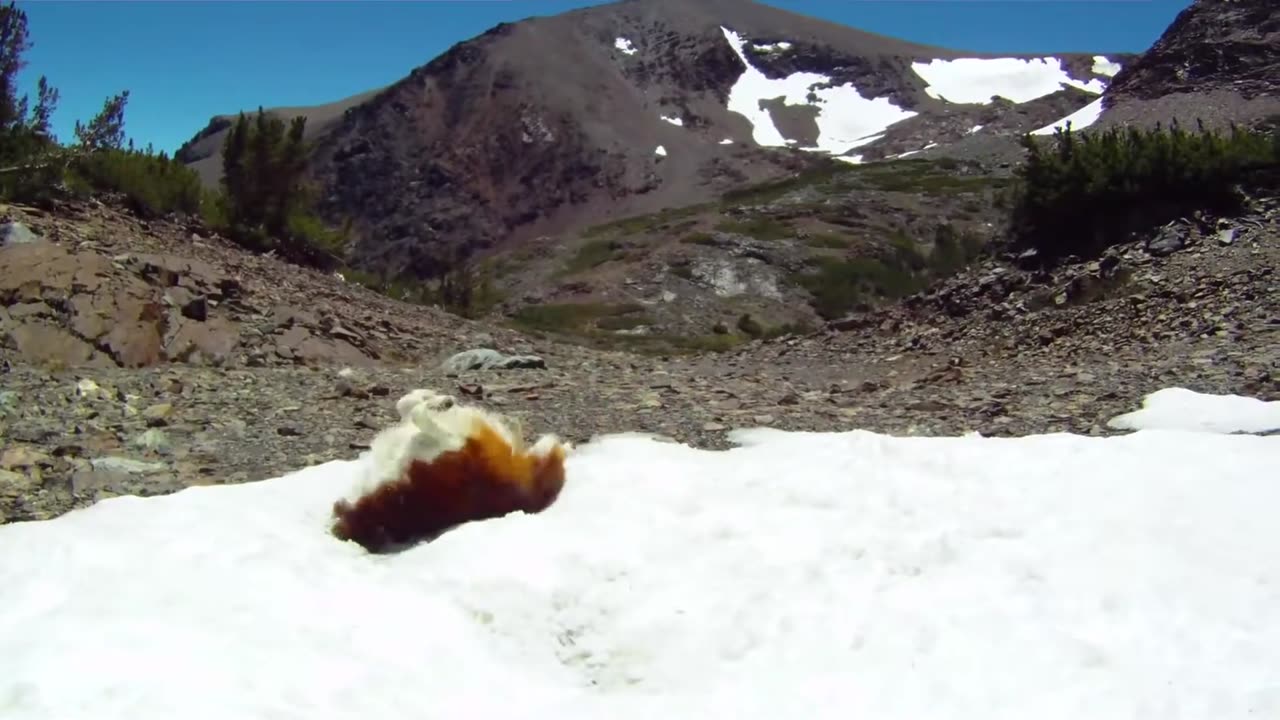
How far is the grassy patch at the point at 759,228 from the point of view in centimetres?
6084

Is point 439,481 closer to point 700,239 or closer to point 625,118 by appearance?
point 700,239

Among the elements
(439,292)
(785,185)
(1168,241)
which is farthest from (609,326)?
(785,185)

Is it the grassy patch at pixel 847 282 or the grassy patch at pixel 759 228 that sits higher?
the grassy patch at pixel 759 228

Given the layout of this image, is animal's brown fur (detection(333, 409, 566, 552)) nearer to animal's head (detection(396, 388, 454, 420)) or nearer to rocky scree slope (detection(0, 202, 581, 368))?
animal's head (detection(396, 388, 454, 420))

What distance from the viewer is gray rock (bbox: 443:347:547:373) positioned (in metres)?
12.4

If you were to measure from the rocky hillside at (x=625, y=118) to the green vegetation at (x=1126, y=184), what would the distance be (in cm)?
7675

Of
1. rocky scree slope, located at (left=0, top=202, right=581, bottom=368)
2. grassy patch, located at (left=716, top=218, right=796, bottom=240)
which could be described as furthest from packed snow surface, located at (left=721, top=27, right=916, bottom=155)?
rocky scree slope, located at (left=0, top=202, right=581, bottom=368)

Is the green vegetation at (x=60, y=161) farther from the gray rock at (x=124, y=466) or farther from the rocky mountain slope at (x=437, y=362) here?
the gray rock at (x=124, y=466)

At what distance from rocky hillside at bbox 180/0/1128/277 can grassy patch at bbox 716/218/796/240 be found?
2757cm

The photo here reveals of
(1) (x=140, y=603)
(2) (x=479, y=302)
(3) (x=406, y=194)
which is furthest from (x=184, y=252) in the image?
(3) (x=406, y=194)

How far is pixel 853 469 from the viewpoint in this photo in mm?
6184

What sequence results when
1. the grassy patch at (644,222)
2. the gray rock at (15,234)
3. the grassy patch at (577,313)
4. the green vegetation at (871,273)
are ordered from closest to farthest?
1. the gray rock at (15,234)
2. the green vegetation at (871,273)
3. the grassy patch at (577,313)
4. the grassy patch at (644,222)

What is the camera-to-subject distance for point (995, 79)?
12725cm

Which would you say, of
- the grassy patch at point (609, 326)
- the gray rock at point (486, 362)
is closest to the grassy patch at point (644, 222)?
the grassy patch at point (609, 326)
